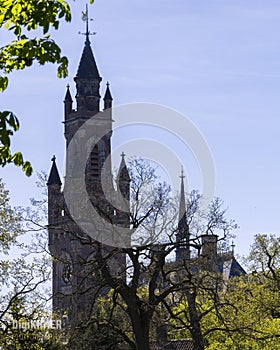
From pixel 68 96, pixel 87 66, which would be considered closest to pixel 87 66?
pixel 87 66

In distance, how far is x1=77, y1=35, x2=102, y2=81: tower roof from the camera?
8400 cm

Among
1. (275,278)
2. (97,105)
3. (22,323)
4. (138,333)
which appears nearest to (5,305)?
(22,323)

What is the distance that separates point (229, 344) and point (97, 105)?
144 feet

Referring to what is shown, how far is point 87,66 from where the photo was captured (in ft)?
276

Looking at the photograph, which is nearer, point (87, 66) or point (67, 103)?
point (87, 66)

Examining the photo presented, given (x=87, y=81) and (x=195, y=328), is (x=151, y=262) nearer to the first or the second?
(x=195, y=328)

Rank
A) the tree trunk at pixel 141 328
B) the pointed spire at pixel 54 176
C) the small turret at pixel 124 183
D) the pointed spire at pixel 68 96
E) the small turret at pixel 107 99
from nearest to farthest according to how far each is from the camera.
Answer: the tree trunk at pixel 141 328 → the small turret at pixel 124 183 → the pointed spire at pixel 54 176 → the small turret at pixel 107 99 → the pointed spire at pixel 68 96

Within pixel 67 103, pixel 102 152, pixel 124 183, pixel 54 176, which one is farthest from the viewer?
pixel 67 103

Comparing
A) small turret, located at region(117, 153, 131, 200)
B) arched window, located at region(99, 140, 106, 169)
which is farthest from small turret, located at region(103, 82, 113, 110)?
small turret, located at region(117, 153, 131, 200)

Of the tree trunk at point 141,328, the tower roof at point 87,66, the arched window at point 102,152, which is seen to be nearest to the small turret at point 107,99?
the tower roof at point 87,66

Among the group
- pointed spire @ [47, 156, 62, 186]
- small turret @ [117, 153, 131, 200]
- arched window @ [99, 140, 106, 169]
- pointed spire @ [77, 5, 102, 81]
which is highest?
pointed spire @ [77, 5, 102, 81]

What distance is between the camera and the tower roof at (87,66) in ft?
276

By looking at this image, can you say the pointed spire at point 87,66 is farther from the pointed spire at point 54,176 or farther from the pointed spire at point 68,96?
the pointed spire at point 54,176

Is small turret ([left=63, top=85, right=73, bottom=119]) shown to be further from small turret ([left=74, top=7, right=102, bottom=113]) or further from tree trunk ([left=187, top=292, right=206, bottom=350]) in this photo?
tree trunk ([left=187, top=292, right=206, bottom=350])
